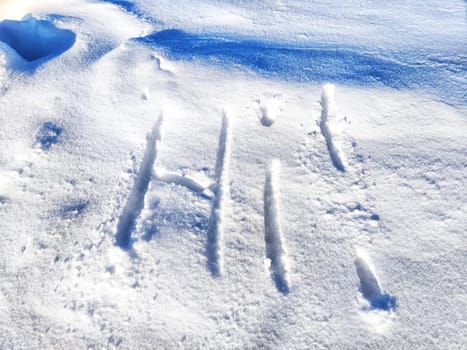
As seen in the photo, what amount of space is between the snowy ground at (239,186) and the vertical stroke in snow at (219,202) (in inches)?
0.4

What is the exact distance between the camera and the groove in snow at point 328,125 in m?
2.20

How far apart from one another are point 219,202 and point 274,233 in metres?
0.34

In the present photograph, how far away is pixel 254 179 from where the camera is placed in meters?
2.18

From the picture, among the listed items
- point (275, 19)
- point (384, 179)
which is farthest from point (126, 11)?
point (384, 179)

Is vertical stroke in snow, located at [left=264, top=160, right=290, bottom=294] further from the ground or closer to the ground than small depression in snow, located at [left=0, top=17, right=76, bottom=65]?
closer to the ground

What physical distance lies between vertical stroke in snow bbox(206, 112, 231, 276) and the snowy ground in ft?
0.04

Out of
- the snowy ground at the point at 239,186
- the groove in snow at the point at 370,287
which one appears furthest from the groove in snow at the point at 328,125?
the groove in snow at the point at 370,287

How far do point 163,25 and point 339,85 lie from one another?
5.26 ft

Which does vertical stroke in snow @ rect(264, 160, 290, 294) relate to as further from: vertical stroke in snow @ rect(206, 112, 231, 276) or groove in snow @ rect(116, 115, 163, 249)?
groove in snow @ rect(116, 115, 163, 249)

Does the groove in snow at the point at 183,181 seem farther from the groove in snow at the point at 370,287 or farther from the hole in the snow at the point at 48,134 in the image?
the groove in snow at the point at 370,287

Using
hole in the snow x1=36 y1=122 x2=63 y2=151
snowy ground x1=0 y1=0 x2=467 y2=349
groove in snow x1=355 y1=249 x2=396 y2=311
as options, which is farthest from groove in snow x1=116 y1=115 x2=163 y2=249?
groove in snow x1=355 y1=249 x2=396 y2=311

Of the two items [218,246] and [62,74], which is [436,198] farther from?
[62,74]

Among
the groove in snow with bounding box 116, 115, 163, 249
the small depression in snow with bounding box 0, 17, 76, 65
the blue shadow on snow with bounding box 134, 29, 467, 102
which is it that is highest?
the blue shadow on snow with bounding box 134, 29, 467, 102

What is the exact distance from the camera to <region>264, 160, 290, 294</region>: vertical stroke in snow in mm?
1828
